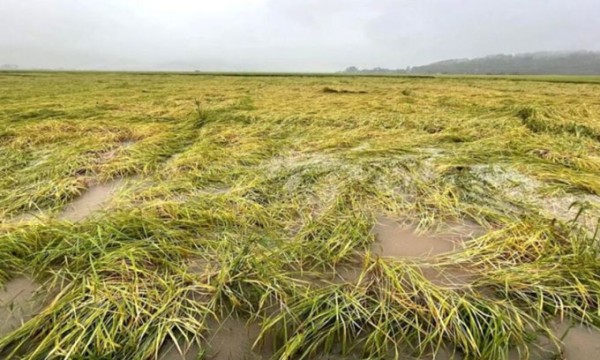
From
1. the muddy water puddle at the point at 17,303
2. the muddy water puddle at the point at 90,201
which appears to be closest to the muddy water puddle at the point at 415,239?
the muddy water puddle at the point at 17,303

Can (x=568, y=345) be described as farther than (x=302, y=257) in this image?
No

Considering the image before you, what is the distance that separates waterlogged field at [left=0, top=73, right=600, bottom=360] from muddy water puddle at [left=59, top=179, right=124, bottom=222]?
0.8 inches

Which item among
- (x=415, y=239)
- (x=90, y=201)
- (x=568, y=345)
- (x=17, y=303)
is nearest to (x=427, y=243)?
(x=415, y=239)

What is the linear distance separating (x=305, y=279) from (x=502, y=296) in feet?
3.22

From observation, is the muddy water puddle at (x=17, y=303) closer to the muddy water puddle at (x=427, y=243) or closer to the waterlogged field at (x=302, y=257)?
the waterlogged field at (x=302, y=257)

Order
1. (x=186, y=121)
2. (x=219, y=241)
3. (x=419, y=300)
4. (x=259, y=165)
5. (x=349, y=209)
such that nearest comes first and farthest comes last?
(x=419, y=300) → (x=219, y=241) → (x=349, y=209) → (x=259, y=165) → (x=186, y=121)

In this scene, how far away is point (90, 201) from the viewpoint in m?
2.84

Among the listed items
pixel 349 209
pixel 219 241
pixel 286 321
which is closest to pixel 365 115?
pixel 349 209

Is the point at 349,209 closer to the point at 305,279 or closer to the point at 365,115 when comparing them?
the point at 305,279

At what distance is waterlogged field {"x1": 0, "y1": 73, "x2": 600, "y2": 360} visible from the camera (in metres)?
1.29

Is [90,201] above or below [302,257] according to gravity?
below

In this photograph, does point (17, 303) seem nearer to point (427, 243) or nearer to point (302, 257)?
point (302, 257)

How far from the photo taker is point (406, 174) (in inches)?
134

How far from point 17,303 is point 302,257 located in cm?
145
